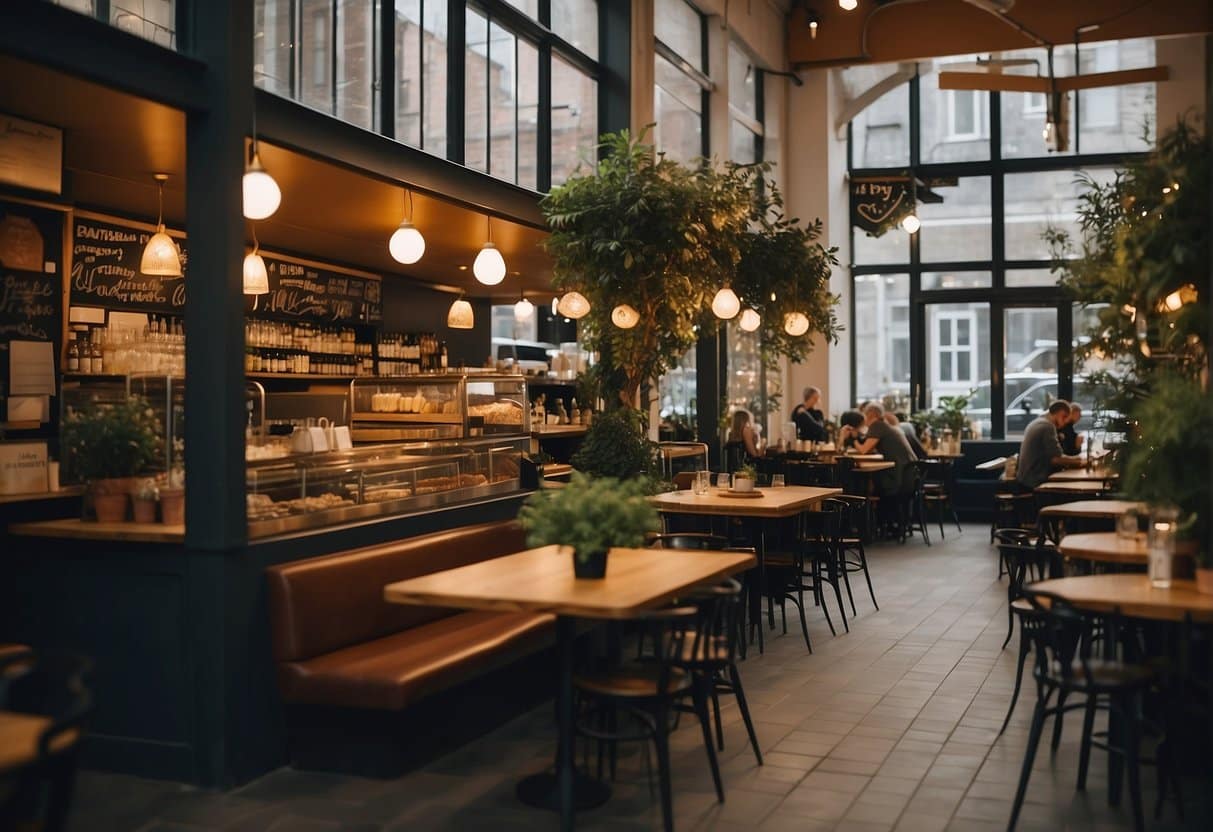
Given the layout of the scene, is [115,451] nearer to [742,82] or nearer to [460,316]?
[460,316]

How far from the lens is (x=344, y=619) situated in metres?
5.13

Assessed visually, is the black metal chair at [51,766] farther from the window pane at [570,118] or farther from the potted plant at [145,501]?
the window pane at [570,118]

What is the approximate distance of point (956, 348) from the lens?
16.6m

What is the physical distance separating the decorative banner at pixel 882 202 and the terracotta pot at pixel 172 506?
12.3 m

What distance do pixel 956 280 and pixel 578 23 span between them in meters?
7.94

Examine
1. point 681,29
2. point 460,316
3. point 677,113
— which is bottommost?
point 460,316

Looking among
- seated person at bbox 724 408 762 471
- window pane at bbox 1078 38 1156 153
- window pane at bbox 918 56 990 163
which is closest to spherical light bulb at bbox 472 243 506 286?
seated person at bbox 724 408 762 471

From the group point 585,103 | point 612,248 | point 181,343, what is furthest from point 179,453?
point 585,103

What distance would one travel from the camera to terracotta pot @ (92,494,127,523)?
5.14m

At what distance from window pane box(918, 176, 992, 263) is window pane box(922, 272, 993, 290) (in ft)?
0.66

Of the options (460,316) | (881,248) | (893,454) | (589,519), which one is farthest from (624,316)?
(881,248)

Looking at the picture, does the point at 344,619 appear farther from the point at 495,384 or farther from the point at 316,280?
the point at 316,280

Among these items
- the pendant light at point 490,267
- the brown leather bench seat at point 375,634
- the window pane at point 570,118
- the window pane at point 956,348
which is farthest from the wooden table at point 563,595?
the window pane at point 956,348

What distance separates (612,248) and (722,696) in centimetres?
296
